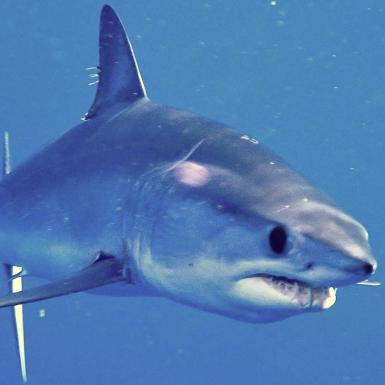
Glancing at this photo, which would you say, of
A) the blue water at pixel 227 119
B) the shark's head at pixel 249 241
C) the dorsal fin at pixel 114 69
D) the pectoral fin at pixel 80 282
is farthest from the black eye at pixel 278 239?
the blue water at pixel 227 119

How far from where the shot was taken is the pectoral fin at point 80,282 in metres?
3.24

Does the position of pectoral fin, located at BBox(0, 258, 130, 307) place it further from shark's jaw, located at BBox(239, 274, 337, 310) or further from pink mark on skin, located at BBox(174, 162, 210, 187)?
shark's jaw, located at BBox(239, 274, 337, 310)

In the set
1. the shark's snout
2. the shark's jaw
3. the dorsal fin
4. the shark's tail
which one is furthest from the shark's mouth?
the shark's tail

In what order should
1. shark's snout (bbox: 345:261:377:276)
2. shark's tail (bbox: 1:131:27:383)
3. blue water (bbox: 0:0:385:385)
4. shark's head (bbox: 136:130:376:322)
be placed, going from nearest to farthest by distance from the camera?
shark's snout (bbox: 345:261:377:276) → shark's head (bbox: 136:130:376:322) → shark's tail (bbox: 1:131:27:383) → blue water (bbox: 0:0:385:385)

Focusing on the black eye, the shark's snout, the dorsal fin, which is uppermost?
the dorsal fin

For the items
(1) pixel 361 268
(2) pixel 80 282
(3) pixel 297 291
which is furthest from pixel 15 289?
(1) pixel 361 268

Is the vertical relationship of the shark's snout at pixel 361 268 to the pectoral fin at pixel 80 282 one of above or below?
below

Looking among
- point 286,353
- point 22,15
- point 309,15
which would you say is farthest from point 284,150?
point 22,15

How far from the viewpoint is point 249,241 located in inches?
109

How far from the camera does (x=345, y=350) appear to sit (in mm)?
29953

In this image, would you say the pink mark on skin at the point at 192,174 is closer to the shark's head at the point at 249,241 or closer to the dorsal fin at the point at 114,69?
the shark's head at the point at 249,241

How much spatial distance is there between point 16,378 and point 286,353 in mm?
13702

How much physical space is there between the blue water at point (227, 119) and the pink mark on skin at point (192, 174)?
1927cm

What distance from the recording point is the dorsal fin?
453cm
